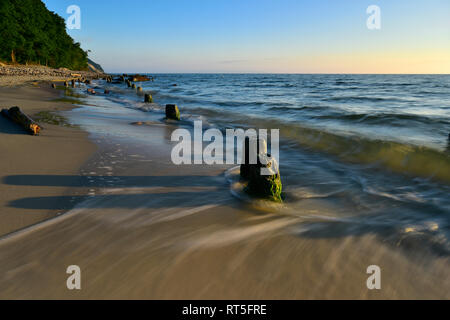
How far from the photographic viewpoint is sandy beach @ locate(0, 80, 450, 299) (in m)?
1.99

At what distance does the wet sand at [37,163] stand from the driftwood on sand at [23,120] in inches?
4.7

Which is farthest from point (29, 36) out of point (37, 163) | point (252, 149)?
point (252, 149)

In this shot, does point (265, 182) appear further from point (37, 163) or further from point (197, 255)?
point (37, 163)

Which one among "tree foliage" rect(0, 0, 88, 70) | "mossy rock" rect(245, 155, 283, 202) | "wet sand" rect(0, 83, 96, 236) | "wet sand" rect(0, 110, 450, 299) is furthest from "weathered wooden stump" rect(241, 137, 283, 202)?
"tree foliage" rect(0, 0, 88, 70)

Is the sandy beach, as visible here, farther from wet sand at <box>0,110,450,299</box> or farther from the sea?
the sea

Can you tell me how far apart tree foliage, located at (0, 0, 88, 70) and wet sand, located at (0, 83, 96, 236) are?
47617 mm

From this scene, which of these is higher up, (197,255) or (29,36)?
(29,36)

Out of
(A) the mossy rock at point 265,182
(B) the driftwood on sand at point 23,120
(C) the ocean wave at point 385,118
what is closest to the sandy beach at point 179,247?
(A) the mossy rock at point 265,182

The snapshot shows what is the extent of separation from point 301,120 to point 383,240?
9.61 m

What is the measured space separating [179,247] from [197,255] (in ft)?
0.69

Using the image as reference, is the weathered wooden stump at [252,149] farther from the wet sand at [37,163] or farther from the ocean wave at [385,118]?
the ocean wave at [385,118]

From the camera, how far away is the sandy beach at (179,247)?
1.99 meters

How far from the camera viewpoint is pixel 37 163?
4227 mm

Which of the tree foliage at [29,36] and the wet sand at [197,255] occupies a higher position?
the tree foliage at [29,36]
